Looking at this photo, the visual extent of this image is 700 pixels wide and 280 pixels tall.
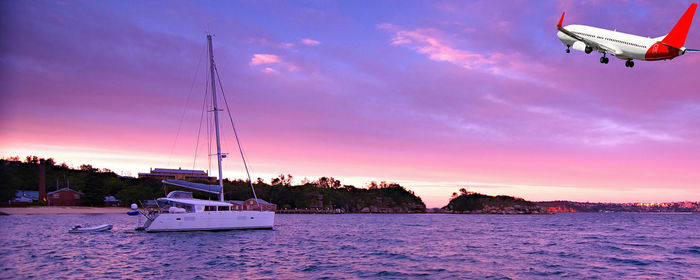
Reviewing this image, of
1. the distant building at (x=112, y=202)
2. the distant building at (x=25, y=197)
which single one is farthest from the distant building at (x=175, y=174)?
the distant building at (x=25, y=197)

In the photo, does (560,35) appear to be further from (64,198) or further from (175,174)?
(175,174)

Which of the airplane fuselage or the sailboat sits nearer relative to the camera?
the airplane fuselage

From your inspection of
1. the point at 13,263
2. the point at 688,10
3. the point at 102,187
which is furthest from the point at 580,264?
the point at 102,187

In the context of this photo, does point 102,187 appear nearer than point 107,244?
No

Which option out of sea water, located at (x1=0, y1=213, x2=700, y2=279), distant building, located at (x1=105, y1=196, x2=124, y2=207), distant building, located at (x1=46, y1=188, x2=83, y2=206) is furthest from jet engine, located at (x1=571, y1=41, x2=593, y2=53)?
distant building, located at (x1=105, y1=196, x2=124, y2=207)

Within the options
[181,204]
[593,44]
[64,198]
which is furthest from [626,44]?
[64,198]

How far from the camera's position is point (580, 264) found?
34062 mm

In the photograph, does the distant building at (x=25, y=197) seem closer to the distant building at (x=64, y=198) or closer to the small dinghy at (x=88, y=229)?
the distant building at (x=64, y=198)

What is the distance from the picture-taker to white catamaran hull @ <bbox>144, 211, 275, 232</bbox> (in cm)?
4953

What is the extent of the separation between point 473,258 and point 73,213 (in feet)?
370

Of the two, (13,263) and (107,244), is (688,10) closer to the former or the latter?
(13,263)

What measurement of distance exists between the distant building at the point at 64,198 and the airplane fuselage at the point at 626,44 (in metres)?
148

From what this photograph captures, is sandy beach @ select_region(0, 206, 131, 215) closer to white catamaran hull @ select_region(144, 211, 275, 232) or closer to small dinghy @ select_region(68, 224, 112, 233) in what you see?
small dinghy @ select_region(68, 224, 112, 233)

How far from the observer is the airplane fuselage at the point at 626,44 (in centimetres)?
1004
